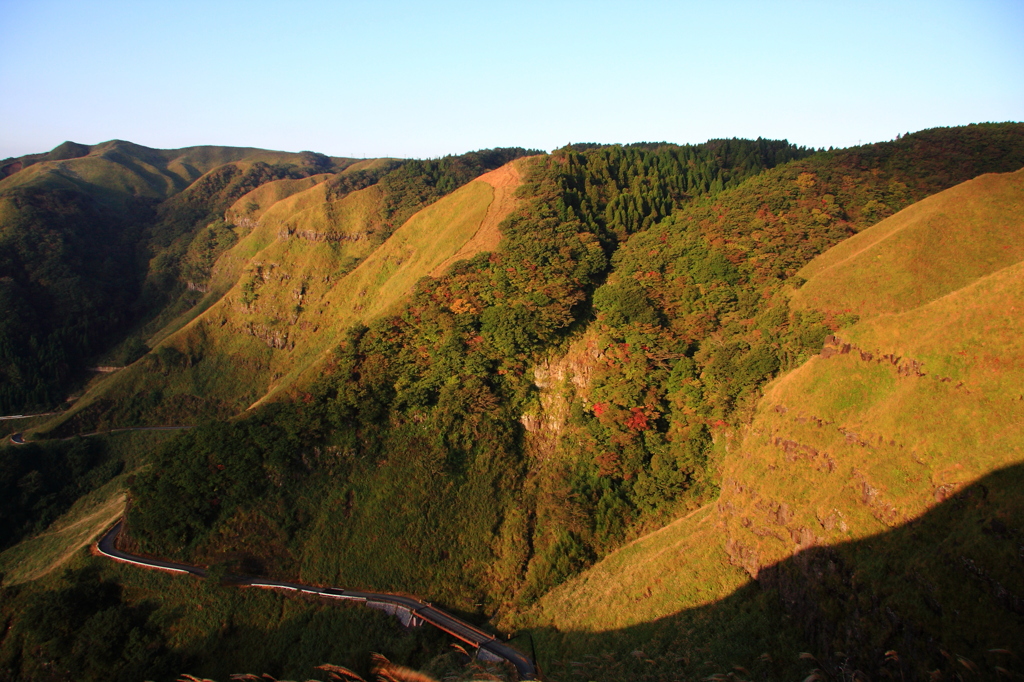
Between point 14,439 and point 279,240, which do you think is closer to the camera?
point 14,439

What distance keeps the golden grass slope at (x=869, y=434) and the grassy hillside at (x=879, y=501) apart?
0.08 meters

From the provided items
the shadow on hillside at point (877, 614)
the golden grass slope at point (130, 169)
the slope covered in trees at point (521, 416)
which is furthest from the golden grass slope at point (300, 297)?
the golden grass slope at point (130, 169)

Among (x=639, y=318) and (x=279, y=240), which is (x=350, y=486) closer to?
(x=639, y=318)

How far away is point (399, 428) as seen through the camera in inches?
1469

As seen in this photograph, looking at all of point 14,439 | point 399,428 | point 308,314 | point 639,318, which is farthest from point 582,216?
point 14,439

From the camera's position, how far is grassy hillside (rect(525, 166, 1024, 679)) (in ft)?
52.9

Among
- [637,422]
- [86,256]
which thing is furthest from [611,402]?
[86,256]

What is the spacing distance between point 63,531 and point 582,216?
49347 mm

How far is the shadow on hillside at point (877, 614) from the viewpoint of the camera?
14492mm

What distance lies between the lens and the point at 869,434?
23.4m

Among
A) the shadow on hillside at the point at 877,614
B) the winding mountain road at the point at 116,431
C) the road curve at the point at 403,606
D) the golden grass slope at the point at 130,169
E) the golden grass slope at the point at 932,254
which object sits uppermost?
the golden grass slope at the point at 130,169

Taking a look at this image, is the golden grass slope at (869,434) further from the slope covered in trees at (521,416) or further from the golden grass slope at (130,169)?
the golden grass slope at (130,169)

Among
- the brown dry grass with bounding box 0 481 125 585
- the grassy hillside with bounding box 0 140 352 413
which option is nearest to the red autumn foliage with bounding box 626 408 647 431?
the brown dry grass with bounding box 0 481 125 585

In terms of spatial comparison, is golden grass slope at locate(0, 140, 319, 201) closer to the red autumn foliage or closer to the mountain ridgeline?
the mountain ridgeline
